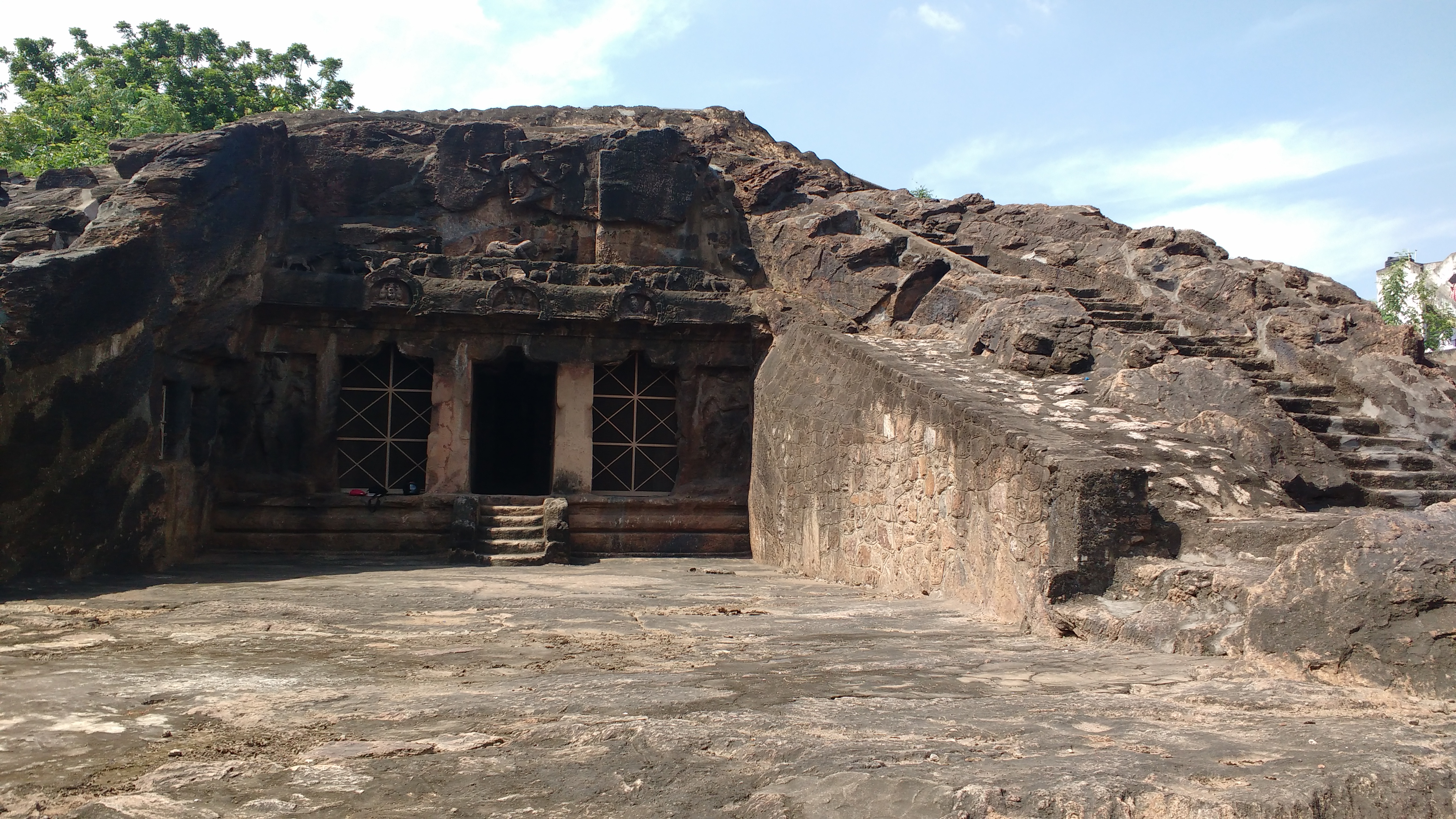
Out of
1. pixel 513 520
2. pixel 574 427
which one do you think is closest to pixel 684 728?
pixel 513 520

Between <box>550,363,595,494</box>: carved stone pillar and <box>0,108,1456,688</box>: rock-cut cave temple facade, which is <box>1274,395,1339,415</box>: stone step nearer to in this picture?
<box>0,108,1456,688</box>: rock-cut cave temple facade

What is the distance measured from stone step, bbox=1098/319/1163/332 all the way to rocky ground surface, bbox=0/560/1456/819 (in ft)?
15.7

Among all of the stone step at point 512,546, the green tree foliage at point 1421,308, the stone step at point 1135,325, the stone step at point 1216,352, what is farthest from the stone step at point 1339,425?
the green tree foliage at point 1421,308

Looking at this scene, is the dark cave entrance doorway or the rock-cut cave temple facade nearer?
the rock-cut cave temple facade

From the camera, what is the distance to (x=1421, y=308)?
28422 millimetres

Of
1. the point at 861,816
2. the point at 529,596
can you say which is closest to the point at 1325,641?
the point at 861,816

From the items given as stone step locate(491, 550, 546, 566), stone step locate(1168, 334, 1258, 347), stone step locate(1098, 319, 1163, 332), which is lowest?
stone step locate(491, 550, 546, 566)

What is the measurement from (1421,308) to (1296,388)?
82.7ft

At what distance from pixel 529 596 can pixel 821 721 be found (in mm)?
4172

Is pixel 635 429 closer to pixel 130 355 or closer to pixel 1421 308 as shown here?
pixel 130 355

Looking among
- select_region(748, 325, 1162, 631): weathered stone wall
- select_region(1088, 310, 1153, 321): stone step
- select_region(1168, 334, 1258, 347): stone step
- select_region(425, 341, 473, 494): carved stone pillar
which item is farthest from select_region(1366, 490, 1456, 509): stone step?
select_region(425, 341, 473, 494): carved stone pillar

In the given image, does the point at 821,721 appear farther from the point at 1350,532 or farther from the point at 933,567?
the point at 933,567

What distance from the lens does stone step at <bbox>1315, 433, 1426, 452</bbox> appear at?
6.89m

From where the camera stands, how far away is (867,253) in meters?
11.1
